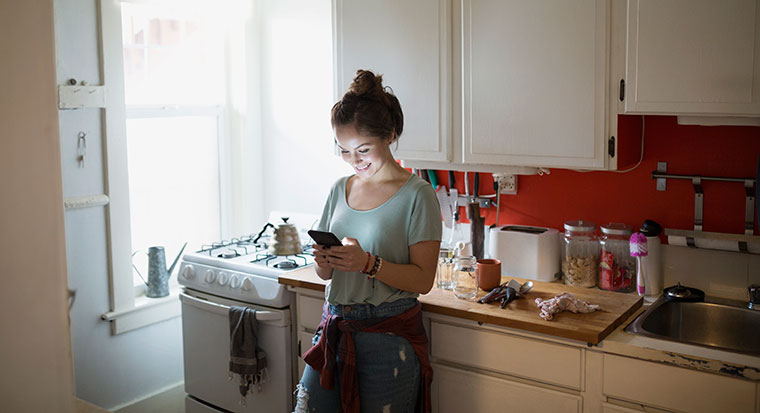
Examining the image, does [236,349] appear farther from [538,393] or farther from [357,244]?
[538,393]

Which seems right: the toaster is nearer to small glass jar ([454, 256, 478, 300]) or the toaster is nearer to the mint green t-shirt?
small glass jar ([454, 256, 478, 300])

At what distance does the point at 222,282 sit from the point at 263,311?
10.7 inches

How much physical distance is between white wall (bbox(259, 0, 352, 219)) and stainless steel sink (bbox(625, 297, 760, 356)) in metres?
1.69

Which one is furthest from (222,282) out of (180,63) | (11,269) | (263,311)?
(11,269)

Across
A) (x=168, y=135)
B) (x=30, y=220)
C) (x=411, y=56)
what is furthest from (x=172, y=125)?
(x=30, y=220)

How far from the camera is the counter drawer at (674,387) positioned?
1931 millimetres

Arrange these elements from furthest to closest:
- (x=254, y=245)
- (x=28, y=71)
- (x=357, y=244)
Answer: (x=254, y=245), (x=357, y=244), (x=28, y=71)

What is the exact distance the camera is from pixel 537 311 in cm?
232

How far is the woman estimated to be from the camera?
2.14 meters

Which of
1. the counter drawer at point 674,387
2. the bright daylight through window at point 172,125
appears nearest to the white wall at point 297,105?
the bright daylight through window at point 172,125

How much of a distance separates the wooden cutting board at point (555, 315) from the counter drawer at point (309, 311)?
0.47 metres

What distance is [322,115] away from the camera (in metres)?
3.58

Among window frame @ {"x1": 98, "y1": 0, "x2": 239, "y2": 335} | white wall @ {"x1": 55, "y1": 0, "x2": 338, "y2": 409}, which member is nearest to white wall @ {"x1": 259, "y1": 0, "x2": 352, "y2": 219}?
white wall @ {"x1": 55, "y1": 0, "x2": 338, "y2": 409}

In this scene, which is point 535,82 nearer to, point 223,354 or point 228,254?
point 228,254
